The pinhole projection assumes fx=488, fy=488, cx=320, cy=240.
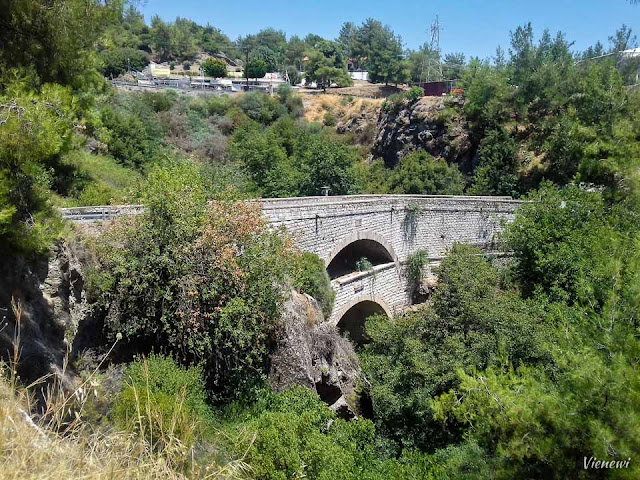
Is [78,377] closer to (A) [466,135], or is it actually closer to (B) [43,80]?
(B) [43,80]

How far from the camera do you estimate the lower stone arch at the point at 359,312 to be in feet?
54.3

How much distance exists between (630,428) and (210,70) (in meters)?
60.1

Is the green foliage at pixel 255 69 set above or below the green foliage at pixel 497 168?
above

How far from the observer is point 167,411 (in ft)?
18.7

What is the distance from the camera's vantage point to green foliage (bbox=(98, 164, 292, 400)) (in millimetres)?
8430

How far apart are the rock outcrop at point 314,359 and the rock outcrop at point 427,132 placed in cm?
2205

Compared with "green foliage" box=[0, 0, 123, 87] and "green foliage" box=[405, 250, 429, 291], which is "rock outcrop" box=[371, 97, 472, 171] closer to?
"green foliage" box=[405, 250, 429, 291]

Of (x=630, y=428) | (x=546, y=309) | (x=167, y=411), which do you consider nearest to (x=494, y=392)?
(x=630, y=428)

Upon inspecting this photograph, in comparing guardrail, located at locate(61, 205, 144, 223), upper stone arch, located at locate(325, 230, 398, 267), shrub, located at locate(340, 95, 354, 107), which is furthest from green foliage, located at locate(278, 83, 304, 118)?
guardrail, located at locate(61, 205, 144, 223)

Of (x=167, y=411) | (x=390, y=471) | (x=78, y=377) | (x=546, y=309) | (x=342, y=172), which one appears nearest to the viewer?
(x=167, y=411)

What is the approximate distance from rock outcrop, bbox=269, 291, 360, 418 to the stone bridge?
100 inches

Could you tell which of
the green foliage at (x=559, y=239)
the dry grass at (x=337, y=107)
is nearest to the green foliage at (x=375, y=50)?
the dry grass at (x=337, y=107)

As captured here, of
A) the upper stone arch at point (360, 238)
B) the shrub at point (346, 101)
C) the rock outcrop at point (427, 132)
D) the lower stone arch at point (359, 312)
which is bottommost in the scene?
the lower stone arch at point (359, 312)

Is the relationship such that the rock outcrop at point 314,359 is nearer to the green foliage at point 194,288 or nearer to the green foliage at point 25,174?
the green foliage at point 194,288
